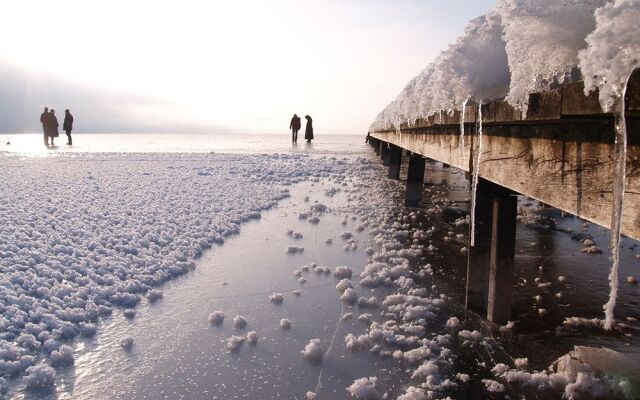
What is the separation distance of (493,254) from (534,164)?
1266 millimetres

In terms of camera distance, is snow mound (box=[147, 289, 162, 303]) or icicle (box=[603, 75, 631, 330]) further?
snow mound (box=[147, 289, 162, 303])

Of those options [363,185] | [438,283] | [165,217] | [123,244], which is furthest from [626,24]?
[363,185]

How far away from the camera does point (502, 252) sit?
3.54 metres

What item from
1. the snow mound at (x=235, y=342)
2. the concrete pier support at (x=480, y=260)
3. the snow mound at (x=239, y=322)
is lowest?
the snow mound at (x=235, y=342)

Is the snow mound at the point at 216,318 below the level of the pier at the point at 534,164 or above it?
below

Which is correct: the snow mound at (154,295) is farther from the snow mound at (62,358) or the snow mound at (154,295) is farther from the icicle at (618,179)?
the icicle at (618,179)

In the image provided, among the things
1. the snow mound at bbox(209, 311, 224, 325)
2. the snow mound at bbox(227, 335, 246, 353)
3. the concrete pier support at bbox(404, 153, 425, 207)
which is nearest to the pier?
the snow mound at bbox(227, 335, 246, 353)

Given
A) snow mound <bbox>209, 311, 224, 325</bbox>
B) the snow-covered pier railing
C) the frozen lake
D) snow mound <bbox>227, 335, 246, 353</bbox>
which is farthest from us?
snow mound <bbox>209, 311, 224, 325</bbox>

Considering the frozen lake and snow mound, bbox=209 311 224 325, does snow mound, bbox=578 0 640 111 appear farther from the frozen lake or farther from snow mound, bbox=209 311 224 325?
snow mound, bbox=209 311 224 325

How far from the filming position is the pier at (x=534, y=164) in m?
1.74

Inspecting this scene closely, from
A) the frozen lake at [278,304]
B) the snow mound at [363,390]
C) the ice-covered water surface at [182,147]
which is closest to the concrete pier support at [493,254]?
→ the frozen lake at [278,304]

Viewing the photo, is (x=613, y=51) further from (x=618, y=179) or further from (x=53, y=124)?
(x=53, y=124)

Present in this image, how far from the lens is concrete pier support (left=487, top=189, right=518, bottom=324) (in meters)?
3.50

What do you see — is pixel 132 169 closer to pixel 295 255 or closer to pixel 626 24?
pixel 295 255
